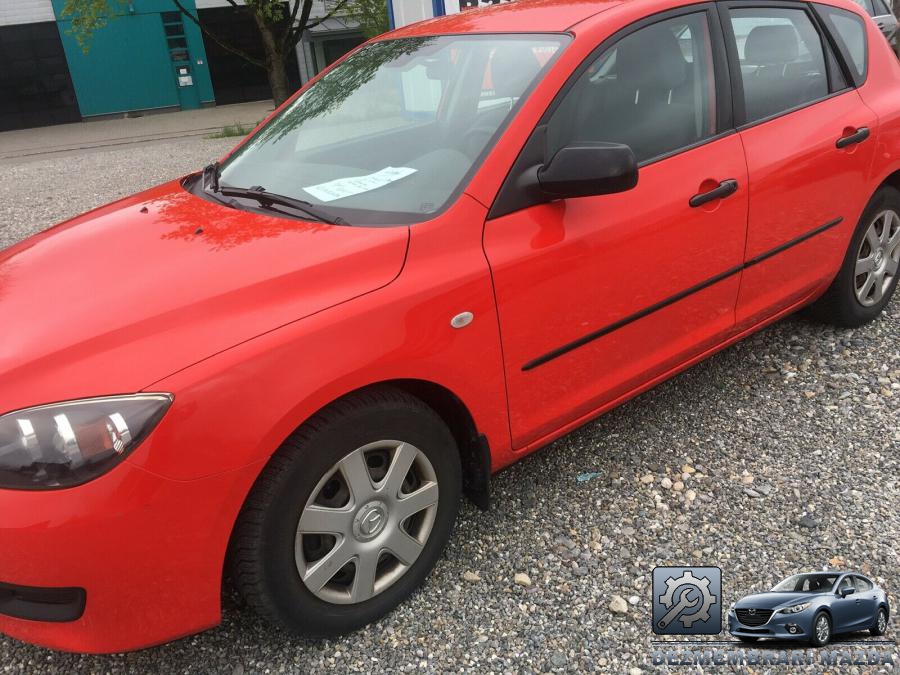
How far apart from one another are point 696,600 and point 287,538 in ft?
4.18

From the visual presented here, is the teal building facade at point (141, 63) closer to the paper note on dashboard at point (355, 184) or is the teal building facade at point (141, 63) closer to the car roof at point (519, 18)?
the car roof at point (519, 18)

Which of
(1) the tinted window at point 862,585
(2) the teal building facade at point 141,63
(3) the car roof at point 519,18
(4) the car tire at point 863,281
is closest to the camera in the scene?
(1) the tinted window at point 862,585

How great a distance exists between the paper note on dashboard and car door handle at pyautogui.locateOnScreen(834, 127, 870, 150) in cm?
195

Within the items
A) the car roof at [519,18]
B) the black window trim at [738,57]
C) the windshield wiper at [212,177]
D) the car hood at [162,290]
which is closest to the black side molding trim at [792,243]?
the black window trim at [738,57]

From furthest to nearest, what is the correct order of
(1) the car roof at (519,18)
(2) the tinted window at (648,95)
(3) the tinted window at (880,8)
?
(3) the tinted window at (880,8), (1) the car roof at (519,18), (2) the tinted window at (648,95)

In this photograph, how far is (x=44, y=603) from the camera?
176cm

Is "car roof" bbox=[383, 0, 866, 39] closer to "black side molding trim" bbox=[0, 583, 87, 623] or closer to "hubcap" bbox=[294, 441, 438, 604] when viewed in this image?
"hubcap" bbox=[294, 441, 438, 604]

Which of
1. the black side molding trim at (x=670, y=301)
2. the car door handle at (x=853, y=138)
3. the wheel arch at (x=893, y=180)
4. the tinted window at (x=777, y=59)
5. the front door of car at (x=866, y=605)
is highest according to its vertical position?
the tinted window at (x=777, y=59)

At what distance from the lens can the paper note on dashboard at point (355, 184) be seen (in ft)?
7.98

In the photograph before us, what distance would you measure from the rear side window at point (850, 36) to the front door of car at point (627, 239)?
35.9 inches

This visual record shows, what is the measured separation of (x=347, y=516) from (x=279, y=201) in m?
1.06

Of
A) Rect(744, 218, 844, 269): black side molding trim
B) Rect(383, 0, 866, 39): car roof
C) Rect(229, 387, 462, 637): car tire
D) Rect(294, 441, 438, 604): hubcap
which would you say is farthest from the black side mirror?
Rect(744, 218, 844, 269): black side molding trim

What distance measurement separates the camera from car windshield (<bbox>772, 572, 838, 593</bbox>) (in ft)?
7.43

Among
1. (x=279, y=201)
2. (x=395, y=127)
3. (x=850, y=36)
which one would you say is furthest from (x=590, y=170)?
(x=850, y=36)
